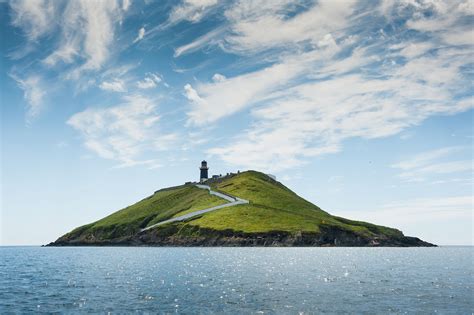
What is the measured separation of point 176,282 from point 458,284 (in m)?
41.6

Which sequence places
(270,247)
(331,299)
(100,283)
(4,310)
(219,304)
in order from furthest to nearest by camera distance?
1. (270,247)
2. (100,283)
3. (331,299)
4. (219,304)
5. (4,310)

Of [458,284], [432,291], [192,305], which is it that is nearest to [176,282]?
[192,305]

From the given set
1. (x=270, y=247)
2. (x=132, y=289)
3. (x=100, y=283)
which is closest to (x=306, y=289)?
(x=132, y=289)

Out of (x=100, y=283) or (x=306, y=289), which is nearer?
(x=306, y=289)

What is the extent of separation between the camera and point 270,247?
196 meters

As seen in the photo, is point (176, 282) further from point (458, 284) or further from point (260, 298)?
point (458, 284)

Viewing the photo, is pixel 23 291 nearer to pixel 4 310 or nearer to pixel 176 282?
pixel 4 310

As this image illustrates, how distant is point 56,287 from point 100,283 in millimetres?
6299

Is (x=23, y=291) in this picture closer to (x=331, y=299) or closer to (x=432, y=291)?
(x=331, y=299)

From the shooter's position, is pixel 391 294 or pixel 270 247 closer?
pixel 391 294

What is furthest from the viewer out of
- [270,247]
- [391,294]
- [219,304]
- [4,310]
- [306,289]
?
[270,247]

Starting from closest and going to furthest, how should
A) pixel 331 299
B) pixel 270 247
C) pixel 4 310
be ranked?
pixel 4 310 → pixel 331 299 → pixel 270 247

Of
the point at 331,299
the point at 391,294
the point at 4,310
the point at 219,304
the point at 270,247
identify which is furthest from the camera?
the point at 270,247

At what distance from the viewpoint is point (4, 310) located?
43.0m
